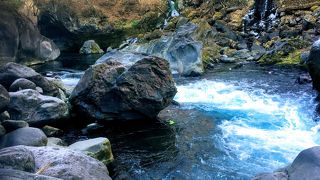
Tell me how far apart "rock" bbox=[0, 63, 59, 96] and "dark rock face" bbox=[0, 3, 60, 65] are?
46.7 ft

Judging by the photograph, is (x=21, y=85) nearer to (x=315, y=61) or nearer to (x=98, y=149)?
(x=98, y=149)

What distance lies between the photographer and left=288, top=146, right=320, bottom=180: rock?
6.43 metres

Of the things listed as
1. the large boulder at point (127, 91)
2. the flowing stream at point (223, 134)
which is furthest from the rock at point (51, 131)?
the flowing stream at point (223, 134)

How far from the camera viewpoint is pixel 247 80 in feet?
67.5

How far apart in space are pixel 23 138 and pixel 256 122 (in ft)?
26.1

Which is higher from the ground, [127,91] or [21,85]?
[21,85]

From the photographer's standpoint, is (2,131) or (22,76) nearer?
(2,131)

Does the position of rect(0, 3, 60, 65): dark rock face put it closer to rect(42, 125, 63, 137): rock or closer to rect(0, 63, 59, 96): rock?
rect(0, 63, 59, 96): rock

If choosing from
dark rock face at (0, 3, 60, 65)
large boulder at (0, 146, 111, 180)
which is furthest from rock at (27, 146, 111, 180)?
dark rock face at (0, 3, 60, 65)

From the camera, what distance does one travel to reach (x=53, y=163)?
314 inches

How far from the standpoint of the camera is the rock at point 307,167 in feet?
21.1

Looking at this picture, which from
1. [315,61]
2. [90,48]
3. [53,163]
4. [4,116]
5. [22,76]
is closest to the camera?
[53,163]

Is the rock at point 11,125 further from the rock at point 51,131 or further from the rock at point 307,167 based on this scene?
the rock at point 307,167

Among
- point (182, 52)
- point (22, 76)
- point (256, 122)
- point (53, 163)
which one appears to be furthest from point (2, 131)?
point (182, 52)
